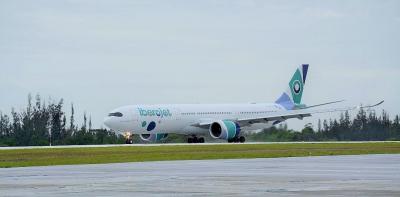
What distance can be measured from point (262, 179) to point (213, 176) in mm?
1890

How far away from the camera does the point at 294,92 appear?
10294 cm

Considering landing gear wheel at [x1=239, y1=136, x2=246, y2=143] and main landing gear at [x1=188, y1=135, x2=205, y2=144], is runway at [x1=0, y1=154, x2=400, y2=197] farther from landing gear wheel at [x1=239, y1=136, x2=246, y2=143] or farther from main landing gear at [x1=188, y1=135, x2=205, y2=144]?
main landing gear at [x1=188, y1=135, x2=205, y2=144]

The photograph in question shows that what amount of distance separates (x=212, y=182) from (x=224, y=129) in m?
66.7

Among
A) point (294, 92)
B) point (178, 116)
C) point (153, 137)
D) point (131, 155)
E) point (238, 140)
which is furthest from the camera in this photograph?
point (294, 92)

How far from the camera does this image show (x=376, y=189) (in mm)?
20797

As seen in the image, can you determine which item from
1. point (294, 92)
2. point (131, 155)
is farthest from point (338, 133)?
point (131, 155)

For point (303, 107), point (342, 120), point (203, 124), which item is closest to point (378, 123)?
point (342, 120)

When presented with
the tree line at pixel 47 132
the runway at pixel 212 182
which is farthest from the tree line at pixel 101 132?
the runway at pixel 212 182

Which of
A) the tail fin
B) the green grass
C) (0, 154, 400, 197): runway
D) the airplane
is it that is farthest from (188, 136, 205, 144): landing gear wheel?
(0, 154, 400, 197): runway

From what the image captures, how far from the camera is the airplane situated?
8775cm

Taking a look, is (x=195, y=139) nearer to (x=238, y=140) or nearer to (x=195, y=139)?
(x=195, y=139)

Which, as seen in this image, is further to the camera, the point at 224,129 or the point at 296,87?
the point at 296,87

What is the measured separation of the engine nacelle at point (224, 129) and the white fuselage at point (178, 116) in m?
1.25

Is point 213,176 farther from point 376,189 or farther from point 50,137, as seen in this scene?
point 50,137
